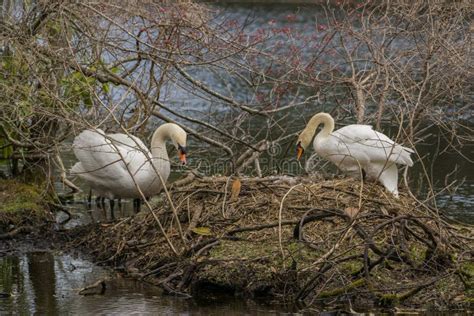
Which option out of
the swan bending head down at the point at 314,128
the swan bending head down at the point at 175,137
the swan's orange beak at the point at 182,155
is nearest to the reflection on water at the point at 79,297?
the swan's orange beak at the point at 182,155

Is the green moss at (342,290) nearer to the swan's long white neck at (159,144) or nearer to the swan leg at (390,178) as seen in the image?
the swan leg at (390,178)

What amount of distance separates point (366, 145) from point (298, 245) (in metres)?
2.05

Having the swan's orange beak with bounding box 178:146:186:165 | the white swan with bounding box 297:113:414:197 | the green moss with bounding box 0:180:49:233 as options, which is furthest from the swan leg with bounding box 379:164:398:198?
the green moss with bounding box 0:180:49:233

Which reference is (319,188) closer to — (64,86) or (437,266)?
(437,266)

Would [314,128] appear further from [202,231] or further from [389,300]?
[389,300]

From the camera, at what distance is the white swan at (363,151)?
10801 millimetres

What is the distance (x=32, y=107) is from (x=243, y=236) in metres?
2.39

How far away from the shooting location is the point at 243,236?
9.58 metres

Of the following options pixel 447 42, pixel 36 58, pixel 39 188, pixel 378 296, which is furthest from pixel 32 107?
pixel 447 42

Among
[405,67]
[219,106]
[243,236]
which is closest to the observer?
[243,236]

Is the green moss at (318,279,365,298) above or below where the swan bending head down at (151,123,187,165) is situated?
below

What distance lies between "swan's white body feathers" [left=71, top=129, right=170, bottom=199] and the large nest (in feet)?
2.59

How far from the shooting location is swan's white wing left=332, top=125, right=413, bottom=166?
10.8 meters

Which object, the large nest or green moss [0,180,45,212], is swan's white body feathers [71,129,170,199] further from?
the large nest
